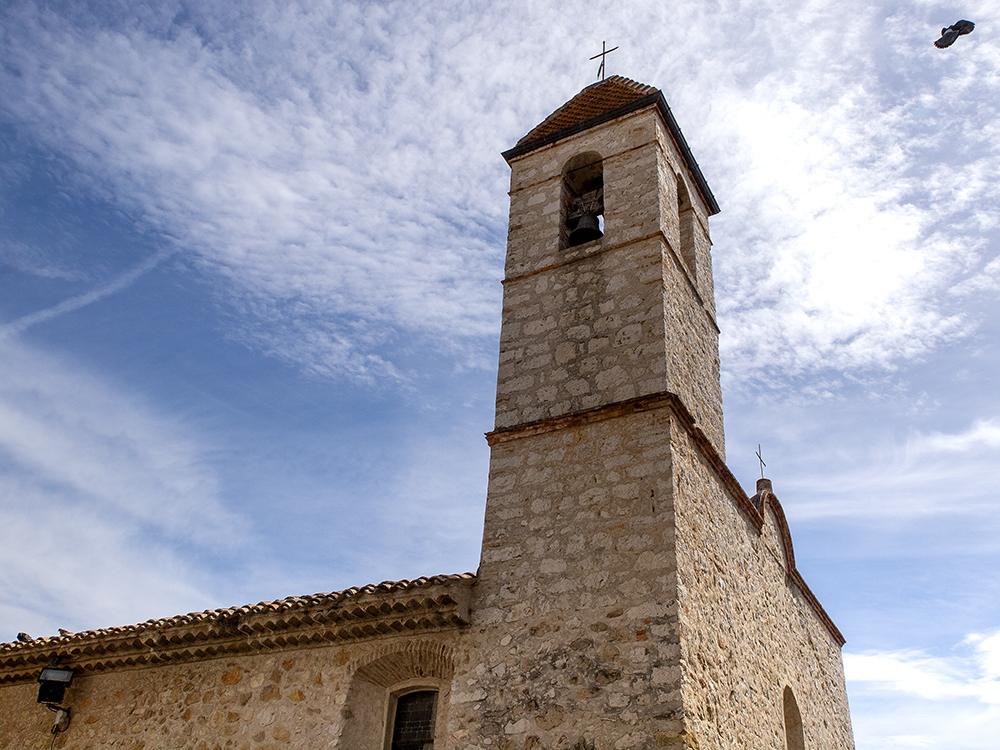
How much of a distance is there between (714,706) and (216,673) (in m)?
5.15

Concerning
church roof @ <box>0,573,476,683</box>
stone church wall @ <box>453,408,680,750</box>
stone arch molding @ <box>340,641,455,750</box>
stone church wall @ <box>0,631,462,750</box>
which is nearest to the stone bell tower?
stone church wall @ <box>453,408,680,750</box>

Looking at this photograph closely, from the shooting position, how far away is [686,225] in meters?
11.5

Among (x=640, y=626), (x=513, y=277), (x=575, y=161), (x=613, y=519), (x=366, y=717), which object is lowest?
(x=366, y=717)

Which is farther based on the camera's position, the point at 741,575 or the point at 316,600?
the point at 741,575

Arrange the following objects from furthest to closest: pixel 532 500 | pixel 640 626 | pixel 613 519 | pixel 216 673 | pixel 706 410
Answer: pixel 706 410
pixel 216 673
pixel 532 500
pixel 613 519
pixel 640 626

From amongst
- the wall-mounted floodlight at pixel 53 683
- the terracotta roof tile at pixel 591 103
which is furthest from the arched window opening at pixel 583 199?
the wall-mounted floodlight at pixel 53 683

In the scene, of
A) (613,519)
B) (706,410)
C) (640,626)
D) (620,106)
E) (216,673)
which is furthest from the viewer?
(620,106)

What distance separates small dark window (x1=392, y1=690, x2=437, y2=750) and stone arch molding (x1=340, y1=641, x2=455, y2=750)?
81mm

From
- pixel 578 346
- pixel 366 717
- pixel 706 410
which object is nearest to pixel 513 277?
pixel 578 346

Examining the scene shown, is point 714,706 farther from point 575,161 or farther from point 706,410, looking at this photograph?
point 575,161

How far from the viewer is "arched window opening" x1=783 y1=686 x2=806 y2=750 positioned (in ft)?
32.9

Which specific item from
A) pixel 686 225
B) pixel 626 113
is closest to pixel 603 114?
pixel 626 113

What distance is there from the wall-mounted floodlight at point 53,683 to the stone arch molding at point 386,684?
385 cm

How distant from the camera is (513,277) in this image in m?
10.2
